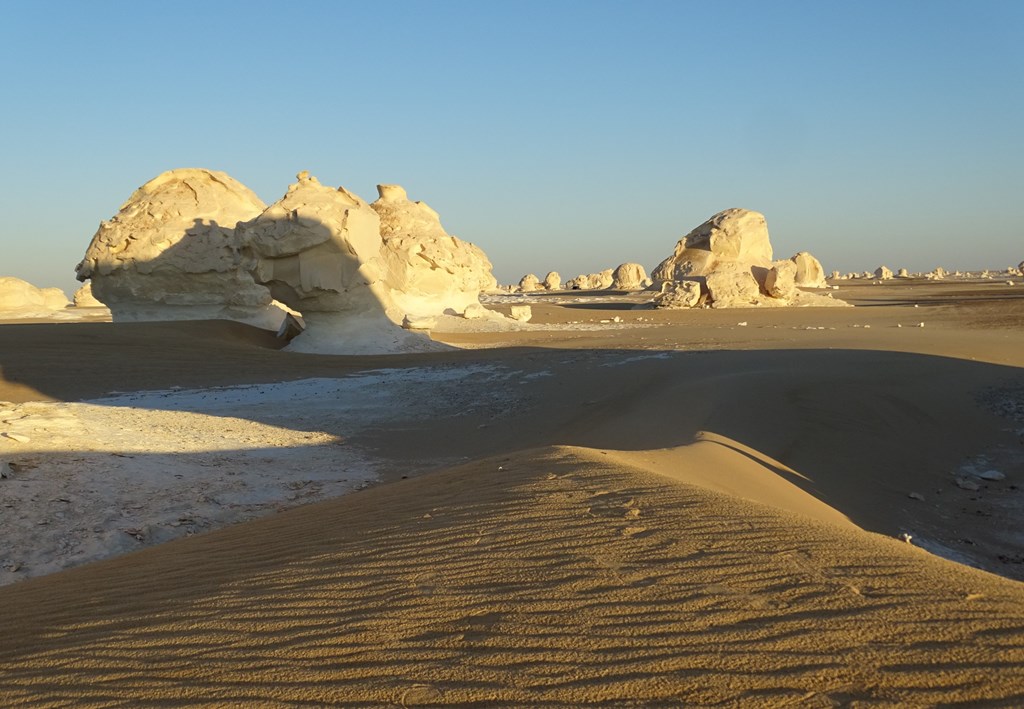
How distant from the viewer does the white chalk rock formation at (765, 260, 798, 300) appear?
3506 centimetres

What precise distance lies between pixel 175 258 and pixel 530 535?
23037 mm

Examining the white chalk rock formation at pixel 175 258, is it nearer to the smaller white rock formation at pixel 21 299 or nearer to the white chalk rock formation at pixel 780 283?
the smaller white rock formation at pixel 21 299

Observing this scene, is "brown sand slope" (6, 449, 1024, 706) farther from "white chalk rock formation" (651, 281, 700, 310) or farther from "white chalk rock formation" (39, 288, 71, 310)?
"white chalk rock formation" (39, 288, 71, 310)

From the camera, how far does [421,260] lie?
28.1m

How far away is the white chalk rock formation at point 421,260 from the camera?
91.6 ft

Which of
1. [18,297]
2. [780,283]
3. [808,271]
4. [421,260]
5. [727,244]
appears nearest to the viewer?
[421,260]

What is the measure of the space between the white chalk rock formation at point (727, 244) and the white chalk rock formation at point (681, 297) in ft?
5.64

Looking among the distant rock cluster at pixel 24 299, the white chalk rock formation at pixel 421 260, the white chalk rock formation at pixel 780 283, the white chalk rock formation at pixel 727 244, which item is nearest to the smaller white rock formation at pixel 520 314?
the white chalk rock formation at pixel 421 260

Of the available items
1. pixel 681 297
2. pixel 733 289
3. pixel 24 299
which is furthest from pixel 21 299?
pixel 733 289

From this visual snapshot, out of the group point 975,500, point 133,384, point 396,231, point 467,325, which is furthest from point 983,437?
point 396,231

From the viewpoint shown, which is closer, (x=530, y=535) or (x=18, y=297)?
(x=530, y=535)

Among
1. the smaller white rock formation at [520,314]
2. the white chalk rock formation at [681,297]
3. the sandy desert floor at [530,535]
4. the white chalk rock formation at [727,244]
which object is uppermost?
the white chalk rock formation at [727,244]

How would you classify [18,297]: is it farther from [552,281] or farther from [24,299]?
[552,281]

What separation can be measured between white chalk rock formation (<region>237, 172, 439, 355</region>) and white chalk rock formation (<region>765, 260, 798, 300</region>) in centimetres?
1935
